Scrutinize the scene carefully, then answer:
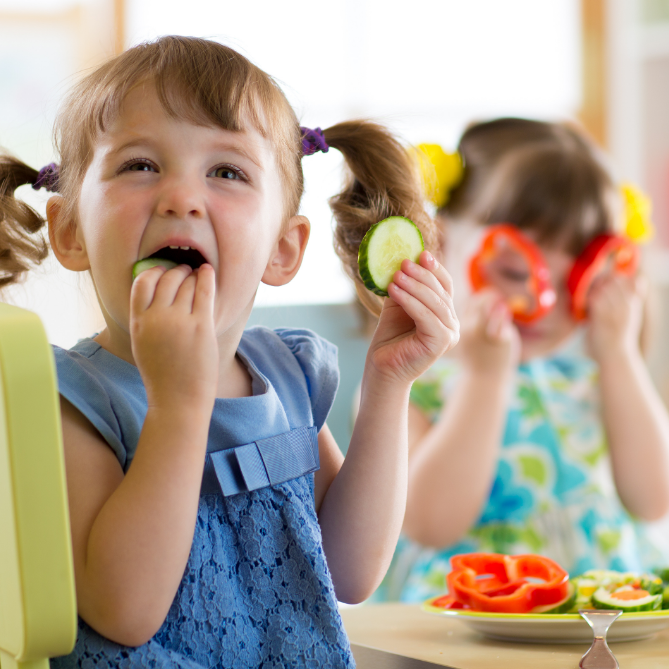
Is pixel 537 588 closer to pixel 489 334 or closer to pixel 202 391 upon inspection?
pixel 202 391

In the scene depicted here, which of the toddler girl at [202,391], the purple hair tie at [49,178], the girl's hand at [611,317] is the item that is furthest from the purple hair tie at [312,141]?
the girl's hand at [611,317]

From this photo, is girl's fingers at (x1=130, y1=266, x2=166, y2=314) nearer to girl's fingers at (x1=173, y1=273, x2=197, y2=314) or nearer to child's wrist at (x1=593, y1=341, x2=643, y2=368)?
girl's fingers at (x1=173, y1=273, x2=197, y2=314)

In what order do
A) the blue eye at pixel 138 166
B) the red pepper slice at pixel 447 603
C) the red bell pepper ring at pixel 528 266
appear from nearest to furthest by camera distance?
the blue eye at pixel 138 166
the red pepper slice at pixel 447 603
the red bell pepper ring at pixel 528 266

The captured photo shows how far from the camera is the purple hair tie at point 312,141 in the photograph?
2.88 ft

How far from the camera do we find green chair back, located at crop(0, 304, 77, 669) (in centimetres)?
48

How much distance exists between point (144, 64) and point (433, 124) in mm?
2301

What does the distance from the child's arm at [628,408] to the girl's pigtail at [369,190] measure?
3.51 ft

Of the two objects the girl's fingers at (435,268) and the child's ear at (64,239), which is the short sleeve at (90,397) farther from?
the girl's fingers at (435,268)

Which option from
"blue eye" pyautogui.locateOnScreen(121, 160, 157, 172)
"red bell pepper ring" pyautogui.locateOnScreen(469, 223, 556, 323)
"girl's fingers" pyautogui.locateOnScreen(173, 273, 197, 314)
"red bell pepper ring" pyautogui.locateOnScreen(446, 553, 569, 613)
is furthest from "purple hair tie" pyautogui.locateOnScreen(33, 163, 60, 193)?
"red bell pepper ring" pyautogui.locateOnScreen(469, 223, 556, 323)

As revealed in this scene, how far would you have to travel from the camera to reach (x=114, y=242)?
695 millimetres

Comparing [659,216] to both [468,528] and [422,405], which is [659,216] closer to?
[422,405]

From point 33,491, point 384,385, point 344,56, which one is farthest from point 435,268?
point 344,56

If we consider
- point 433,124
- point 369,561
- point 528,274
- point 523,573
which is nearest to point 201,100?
point 369,561

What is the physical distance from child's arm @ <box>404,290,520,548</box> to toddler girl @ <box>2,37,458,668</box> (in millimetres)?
886
